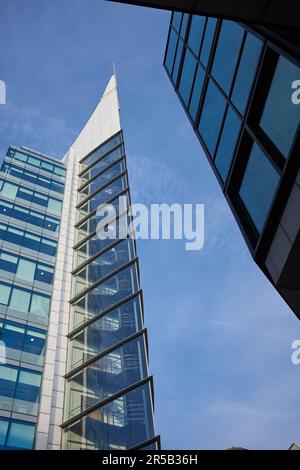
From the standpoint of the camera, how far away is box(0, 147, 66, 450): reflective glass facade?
21766mm

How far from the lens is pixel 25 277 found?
3014cm

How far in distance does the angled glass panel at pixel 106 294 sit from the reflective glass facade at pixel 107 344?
0.07 metres

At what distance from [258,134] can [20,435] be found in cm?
1928

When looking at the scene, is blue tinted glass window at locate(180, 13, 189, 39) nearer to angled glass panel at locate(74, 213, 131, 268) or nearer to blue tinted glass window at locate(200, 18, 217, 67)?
blue tinted glass window at locate(200, 18, 217, 67)

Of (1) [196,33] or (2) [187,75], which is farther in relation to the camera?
(2) [187,75]

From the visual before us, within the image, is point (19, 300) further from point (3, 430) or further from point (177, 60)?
point (177, 60)

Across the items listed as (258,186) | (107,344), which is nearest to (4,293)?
(107,344)

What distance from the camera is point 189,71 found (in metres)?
15.7

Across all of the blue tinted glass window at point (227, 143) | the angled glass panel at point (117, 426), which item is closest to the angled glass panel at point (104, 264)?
the angled glass panel at point (117, 426)

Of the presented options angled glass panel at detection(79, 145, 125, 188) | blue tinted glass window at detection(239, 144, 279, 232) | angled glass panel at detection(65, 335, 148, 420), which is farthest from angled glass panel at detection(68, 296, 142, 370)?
angled glass panel at detection(79, 145, 125, 188)

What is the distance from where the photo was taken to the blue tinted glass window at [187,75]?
15203 millimetres

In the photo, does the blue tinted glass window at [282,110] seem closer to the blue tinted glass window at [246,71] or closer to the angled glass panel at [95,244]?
the blue tinted glass window at [246,71]

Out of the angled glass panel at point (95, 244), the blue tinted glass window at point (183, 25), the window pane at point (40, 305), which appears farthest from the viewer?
the angled glass panel at point (95, 244)
